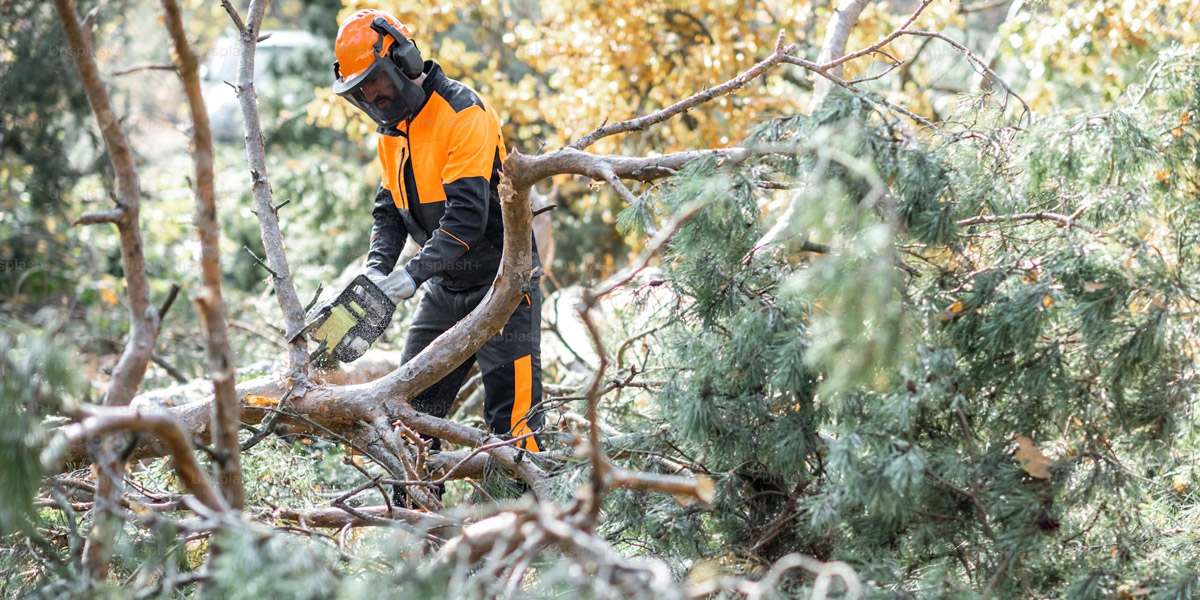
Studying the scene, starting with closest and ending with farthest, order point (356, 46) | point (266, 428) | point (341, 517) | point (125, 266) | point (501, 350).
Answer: point (125, 266) < point (341, 517) < point (266, 428) < point (356, 46) < point (501, 350)

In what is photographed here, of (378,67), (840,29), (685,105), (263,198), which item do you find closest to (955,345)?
(685,105)

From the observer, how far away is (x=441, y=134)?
330 centimetres

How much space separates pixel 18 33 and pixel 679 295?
722 cm

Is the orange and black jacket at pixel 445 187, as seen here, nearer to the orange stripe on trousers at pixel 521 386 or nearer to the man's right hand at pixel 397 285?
the man's right hand at pixel 397 285

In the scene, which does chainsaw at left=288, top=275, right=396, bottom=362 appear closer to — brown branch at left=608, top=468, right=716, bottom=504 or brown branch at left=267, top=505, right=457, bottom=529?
brown branch at left=267, top=505, right=457, bottom=529

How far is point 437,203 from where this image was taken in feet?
11.3

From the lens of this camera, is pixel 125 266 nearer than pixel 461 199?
Yes

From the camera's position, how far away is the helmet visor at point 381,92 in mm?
3098

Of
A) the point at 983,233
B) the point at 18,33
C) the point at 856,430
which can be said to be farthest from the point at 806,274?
the point at 18,33

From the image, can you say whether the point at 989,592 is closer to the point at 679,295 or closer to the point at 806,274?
the point at 806,274

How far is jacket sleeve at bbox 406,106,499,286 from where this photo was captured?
10.6ft

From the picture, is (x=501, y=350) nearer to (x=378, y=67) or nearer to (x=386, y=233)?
(x=386, y=233)

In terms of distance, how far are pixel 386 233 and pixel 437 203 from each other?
0.35 meters

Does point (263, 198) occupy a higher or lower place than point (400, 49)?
lower
